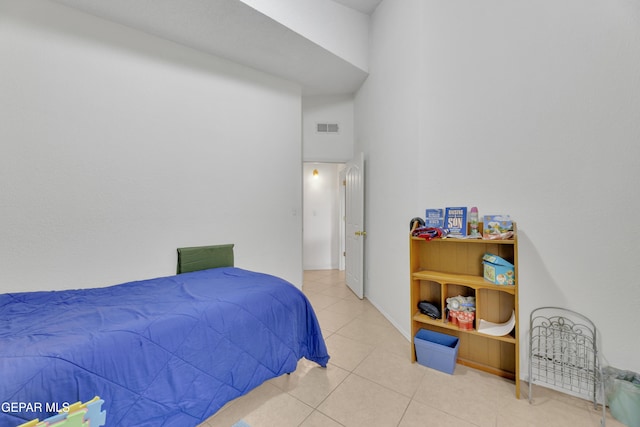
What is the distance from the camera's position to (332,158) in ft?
14.1

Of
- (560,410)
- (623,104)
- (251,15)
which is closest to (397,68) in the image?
(251,15)

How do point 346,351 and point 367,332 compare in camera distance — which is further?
point 367,332

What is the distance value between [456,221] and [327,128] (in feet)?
9.28

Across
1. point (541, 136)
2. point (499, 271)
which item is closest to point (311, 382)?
point (499, 271)

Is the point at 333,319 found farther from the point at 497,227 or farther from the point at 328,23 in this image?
the point at 328,23

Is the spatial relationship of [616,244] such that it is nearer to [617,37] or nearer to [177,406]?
[617,37]

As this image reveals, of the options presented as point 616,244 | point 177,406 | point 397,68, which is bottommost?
point 177,406

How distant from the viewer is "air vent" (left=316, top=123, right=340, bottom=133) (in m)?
4.26

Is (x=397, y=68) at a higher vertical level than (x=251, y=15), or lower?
lower

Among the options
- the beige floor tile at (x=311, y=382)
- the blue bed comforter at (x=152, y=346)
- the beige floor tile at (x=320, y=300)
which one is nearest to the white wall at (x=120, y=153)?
the blue bed comforter at (x=152, y=346)

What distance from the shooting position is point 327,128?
4277mm

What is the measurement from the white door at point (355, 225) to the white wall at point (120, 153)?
120 centimetres

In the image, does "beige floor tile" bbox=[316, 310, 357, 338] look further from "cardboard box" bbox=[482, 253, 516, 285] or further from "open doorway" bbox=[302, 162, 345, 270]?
"open doorway" bbox=[302, 162, 345, 270]

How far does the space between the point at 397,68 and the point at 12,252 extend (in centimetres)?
392
